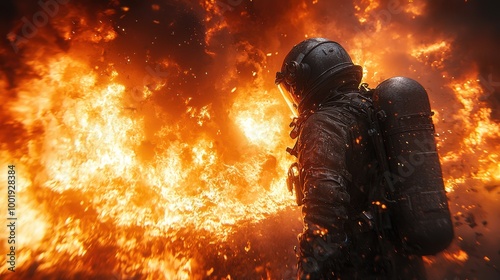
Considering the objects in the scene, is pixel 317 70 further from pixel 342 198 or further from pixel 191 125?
pixel 191 125

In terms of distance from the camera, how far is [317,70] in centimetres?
436

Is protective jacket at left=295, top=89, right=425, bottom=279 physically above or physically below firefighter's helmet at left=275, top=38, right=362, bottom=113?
below

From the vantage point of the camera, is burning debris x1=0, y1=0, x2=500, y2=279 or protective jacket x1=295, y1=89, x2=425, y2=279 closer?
protective jacket x1=295, y1=89, x2=425, y2=279

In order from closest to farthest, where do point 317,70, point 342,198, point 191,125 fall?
point 342,198 < point 317,70 < point 191,125

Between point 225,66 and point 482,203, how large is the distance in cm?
1086

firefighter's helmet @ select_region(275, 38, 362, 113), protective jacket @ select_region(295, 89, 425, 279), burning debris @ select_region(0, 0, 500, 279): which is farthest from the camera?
burning debris @ select_region(0, 0, 500, 279)

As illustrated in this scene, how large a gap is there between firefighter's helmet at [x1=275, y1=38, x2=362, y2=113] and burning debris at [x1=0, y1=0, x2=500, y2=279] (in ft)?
17.6

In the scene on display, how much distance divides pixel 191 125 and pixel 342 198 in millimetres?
7238

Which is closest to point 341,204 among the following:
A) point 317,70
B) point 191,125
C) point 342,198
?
point 342,198

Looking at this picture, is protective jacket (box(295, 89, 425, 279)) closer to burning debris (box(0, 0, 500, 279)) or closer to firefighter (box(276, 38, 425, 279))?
firefighter (box(276, 38, 425, 279))

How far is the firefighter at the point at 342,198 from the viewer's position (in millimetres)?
3012

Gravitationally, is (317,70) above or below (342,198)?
above

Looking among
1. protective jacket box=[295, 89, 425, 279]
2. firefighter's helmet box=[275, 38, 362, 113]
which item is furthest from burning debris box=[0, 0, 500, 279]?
firefighter's helmet box=[275, 38, 362, 113]

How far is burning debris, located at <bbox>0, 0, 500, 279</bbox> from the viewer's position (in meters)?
6.35
